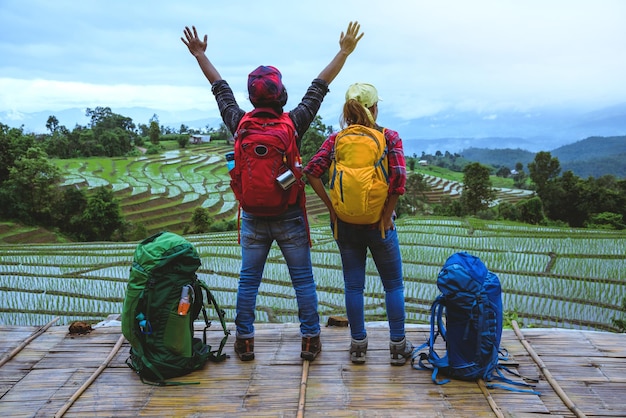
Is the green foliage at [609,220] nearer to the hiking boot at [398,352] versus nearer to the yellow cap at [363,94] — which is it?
the hiking boot at [398,352]

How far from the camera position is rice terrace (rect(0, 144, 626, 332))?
5105 mm

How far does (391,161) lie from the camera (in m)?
2.49

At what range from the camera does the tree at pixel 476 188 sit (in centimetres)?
1991

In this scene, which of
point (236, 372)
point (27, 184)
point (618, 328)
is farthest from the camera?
point (27, 184)

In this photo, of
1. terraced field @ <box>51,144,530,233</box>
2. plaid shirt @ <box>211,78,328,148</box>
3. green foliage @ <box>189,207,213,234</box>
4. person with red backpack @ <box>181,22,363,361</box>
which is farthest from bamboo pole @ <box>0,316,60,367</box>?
terraced field @ <box>51,144,530,233</box>

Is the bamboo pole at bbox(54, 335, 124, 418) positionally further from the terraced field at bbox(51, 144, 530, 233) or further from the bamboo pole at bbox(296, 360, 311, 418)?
the terraced field at bbox(51, 144, 530, 233)

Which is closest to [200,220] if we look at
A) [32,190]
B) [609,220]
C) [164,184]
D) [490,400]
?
[32,190]

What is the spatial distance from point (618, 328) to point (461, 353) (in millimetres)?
2915

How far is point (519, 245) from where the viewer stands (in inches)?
303

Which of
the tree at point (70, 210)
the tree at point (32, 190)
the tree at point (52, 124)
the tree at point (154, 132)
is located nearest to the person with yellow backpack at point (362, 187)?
the tree at point (70, 210)

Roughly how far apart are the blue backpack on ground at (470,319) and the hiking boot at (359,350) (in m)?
0.41

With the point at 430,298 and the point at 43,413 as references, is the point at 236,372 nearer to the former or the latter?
the point at 43,413

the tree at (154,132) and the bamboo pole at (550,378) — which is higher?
the tree at (154,132)

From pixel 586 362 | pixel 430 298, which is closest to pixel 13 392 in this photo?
pixel 586 362
